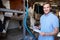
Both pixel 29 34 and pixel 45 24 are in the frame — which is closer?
pixel 45 24

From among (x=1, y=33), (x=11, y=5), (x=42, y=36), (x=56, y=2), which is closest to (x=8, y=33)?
(x=1, y=33)

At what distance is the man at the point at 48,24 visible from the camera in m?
2.62

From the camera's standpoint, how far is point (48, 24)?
2668mm

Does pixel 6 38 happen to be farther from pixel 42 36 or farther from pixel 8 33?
pixel 42 36

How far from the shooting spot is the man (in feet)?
8.61

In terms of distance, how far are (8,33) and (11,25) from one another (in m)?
0.54

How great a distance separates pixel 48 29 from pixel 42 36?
16cm

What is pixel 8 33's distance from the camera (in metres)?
5.62

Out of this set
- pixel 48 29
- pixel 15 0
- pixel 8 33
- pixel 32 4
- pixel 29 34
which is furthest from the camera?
pixel 8 33

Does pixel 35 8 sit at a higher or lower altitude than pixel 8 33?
higher

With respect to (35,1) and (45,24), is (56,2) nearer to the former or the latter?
(35,1)

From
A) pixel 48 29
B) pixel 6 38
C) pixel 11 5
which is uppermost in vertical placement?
pixel 11 5

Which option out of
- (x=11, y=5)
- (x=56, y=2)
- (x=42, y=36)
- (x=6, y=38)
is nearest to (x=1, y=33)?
(x=6, y=38)

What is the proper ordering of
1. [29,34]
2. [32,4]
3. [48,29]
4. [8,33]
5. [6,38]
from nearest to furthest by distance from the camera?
[48,29], [29,34], [32,4], [6,38], [8,33]
